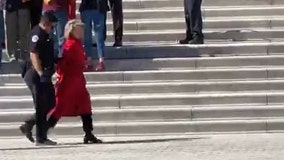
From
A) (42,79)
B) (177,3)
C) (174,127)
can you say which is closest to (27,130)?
(42,79)

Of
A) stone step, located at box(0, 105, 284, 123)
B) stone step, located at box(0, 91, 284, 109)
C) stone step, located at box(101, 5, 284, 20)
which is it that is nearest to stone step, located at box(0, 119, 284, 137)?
stone step, located at box(0, 105, 284, 123)

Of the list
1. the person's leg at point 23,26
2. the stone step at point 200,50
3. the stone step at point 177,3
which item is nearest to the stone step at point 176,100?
the stone step at point 200,50

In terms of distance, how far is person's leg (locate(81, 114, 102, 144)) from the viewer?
1352cm

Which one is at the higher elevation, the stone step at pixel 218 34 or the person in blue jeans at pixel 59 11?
the person in blue jeans at pixel 59 11

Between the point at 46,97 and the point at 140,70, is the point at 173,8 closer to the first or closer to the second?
the point at 140,70

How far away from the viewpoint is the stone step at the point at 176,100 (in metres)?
15.0

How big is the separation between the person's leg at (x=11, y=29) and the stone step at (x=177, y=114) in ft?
5.80

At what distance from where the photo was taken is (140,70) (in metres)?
15.9

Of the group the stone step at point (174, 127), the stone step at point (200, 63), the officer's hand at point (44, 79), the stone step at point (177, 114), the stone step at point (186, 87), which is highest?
the officer's hand at point (44, 79)

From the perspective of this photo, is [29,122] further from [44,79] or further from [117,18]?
[117,18]

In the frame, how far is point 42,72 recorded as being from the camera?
1323 cm

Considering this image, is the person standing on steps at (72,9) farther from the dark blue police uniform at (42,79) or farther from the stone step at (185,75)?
the dark blue police uniform at (42,79)

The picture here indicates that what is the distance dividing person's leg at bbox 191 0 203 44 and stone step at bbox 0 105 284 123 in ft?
6.61

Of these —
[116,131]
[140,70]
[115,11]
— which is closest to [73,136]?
[116,131]
